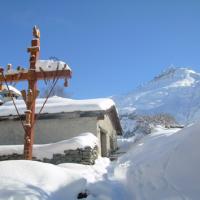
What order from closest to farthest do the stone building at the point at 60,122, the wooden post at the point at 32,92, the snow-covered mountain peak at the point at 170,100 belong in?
the wooden post at the point at 32,92, the stone building at the point at 60,122, the snow-covered mountain peak at the point at 170,100

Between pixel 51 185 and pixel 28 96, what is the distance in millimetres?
4958

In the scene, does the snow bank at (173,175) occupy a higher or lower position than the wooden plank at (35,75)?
lower

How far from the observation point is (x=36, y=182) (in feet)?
25.3

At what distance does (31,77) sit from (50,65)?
2.34 ft

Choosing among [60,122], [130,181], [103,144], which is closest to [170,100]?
[103,144]

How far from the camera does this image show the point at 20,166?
27.4ft

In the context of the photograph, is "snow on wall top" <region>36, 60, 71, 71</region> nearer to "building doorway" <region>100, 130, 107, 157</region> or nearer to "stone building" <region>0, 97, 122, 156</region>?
"stone building" <region>0, 97, 122, 156</region>

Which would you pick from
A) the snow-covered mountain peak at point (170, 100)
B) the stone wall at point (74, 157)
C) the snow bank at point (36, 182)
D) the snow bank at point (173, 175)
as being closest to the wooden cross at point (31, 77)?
the stone wall at point (74, 157)

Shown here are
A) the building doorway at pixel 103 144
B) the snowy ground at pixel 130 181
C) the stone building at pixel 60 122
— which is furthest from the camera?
the building doorway at pixel 103 144

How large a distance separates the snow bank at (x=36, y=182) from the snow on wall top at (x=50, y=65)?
4.12 m

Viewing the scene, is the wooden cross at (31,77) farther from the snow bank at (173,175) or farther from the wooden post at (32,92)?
the snow bank at (173,175)

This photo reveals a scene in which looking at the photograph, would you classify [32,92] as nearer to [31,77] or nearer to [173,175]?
[31,77]

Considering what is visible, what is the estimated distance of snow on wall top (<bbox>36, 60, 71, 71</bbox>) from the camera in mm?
12141

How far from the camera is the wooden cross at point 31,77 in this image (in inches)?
472
